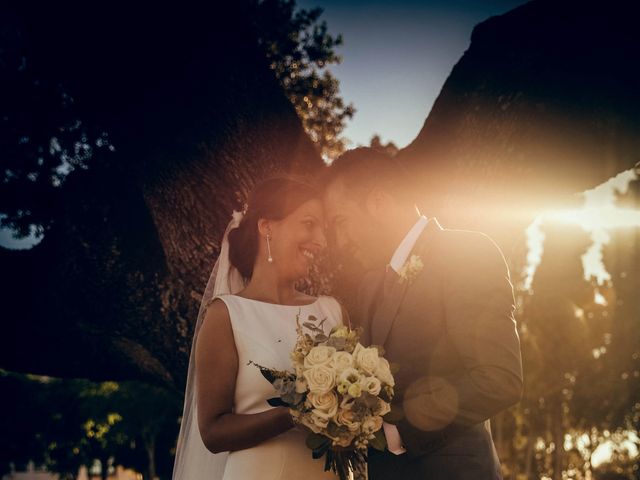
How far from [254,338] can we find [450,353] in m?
1.36

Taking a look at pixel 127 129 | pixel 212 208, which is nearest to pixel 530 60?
pixel 212 208

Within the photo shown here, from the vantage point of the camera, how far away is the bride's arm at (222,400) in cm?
346

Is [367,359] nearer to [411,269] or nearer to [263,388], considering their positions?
[411,269]

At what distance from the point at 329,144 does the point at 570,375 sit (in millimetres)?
27751

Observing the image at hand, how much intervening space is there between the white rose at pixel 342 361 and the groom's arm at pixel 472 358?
0.47 metres

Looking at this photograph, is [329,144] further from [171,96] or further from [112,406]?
[112,406]

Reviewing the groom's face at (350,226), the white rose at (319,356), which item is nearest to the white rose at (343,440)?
the white rose at (319,356)

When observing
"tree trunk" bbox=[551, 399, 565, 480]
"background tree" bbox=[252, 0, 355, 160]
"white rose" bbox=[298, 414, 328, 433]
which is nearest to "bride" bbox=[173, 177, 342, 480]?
"white rose" bbox=[298, 414, 328, 433]

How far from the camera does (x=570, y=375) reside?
32906 millimetres

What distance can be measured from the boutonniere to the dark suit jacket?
23 mm

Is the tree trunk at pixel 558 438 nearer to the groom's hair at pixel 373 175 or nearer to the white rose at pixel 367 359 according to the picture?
the groom's hair at pixel 373 175

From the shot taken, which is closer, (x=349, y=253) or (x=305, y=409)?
(x=305, y=409)

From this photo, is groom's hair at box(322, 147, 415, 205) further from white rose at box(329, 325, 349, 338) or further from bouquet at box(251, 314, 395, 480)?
bouquet at box(251, 314, 395, 480)

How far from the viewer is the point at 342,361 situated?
293cm
